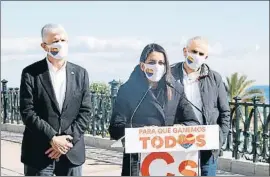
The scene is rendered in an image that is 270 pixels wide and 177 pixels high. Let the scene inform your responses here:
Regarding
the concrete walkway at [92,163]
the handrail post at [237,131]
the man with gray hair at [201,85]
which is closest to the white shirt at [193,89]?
the man with gray hair at [201,85]

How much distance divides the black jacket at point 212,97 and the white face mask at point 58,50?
1.03 meters

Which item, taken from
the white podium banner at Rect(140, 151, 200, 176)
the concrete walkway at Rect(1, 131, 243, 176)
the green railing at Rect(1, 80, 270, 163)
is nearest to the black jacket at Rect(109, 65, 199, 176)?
the white podium banner at Rect(140, 151, 200, 176)

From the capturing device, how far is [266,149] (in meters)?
9.96

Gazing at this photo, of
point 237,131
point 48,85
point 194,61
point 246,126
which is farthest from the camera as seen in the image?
point 237,131

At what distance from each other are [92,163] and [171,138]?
4973 millimetres

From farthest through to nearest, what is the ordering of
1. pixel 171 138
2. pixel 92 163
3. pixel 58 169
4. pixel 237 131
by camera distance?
1. pixel 92 163
2. pixel 237 131
3. pixel 58 169
4. pixel 171 138

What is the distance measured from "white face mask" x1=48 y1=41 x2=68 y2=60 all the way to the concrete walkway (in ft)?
14.2

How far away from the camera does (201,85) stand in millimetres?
6172

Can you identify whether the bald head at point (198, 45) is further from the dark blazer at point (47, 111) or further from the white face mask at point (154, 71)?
the dark blazer at point (47, 111)

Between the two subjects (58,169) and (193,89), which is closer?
(58,169)

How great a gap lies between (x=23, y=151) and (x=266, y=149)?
5.03m

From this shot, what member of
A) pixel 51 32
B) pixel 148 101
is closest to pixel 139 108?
pixel 148 101

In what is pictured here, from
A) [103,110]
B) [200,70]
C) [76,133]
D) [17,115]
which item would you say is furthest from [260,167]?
[17,115]

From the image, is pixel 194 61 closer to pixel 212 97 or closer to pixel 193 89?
pixel 193 89
